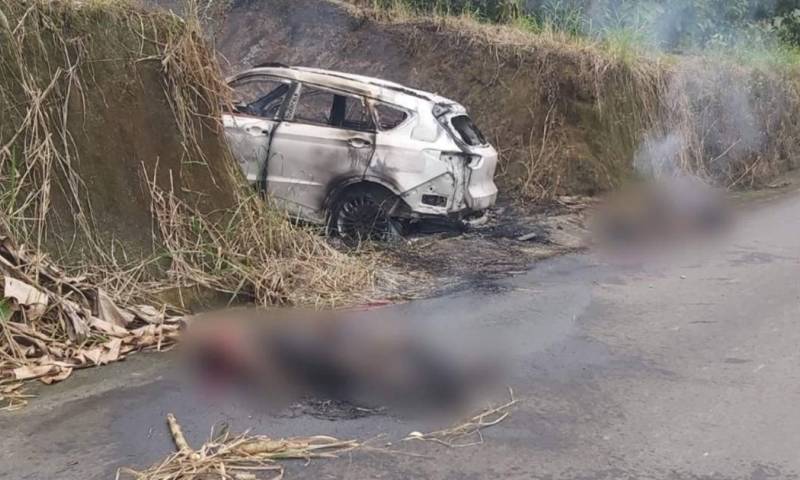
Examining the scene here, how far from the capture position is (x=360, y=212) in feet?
29.3

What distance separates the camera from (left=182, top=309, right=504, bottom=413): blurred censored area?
5086 millimetres

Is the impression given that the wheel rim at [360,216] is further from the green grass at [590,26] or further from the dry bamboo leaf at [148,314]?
the green grass at [590,26]

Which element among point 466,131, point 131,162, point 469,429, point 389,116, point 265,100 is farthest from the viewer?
point 466,131

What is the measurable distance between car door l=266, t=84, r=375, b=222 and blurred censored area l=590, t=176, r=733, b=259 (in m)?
2.94

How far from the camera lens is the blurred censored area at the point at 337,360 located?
16.7 ft

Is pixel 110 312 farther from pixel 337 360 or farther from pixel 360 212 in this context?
pixel 360 212

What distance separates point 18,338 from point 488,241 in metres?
5.49

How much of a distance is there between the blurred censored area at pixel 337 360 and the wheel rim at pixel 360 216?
7.65ft

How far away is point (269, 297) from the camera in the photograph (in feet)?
21.8

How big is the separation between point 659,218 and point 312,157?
5.06 metres

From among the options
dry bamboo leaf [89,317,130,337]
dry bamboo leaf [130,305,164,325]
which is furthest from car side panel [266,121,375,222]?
dry bamboo leaf [89,317,130,337]

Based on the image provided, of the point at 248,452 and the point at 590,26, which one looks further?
the point at 590,26

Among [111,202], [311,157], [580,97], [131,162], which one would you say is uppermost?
[580,97]

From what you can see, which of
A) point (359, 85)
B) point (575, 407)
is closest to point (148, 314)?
point (575, 407)
